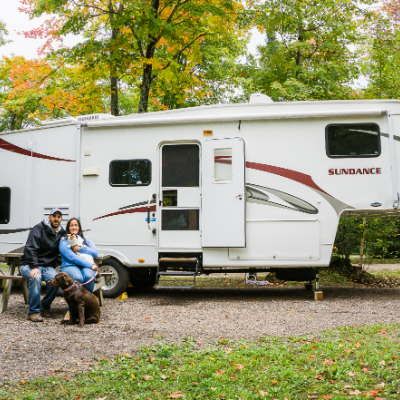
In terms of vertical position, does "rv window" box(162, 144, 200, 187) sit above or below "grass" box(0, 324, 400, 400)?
above

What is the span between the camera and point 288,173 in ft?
24.8

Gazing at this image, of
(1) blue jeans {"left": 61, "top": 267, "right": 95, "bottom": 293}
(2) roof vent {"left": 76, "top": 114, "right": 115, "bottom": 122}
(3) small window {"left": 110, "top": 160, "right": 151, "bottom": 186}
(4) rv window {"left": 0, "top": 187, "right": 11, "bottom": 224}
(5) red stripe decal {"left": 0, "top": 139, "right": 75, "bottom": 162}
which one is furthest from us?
(4) rv window {"left": 0, "top": 187, "right": 11, "bottom": 224}

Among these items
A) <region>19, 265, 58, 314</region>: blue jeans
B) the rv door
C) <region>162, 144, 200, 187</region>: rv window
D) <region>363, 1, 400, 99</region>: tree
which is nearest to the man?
<region>19, 265, 58, 314</region>: blue jeans

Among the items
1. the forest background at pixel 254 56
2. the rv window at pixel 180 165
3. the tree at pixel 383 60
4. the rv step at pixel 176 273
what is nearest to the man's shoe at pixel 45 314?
the rv step at pixel 176 273

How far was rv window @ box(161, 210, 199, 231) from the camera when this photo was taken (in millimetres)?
7695

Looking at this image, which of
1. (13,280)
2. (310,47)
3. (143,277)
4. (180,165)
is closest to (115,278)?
(143,277)

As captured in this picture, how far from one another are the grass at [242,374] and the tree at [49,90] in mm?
8717

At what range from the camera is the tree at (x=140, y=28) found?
10.2m

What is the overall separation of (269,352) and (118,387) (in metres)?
1.49

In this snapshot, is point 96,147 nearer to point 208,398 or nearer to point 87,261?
point 87,261

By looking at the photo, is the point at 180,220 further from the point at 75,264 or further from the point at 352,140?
the point at 352,140

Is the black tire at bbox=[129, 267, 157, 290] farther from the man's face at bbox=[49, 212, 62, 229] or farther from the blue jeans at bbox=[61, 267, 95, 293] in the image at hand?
the man's face at bbox=[49, 212, 62, 229]

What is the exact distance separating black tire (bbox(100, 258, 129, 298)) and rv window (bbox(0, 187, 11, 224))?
2.00 meters

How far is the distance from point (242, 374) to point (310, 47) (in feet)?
31.6
